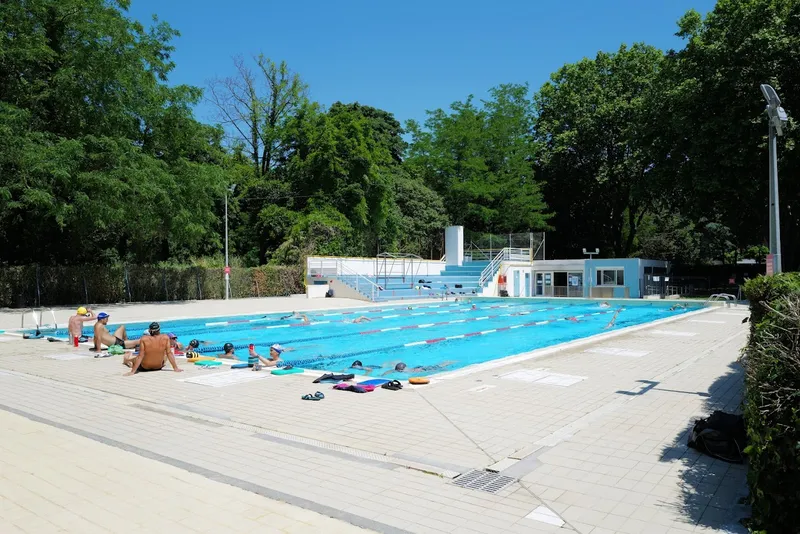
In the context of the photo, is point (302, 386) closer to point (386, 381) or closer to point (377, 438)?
point (386, 381)

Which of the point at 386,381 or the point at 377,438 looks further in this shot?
the point at 386,381

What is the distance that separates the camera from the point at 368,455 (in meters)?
5.40

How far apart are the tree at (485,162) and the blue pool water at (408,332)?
60.5 feet

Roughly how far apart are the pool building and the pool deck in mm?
22345

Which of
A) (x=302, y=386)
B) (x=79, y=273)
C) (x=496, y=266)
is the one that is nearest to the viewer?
(x=302, y=386)

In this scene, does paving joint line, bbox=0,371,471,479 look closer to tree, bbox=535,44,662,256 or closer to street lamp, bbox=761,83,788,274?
street lamp, bbox=761,83,788,274

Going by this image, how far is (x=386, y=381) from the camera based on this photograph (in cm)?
895

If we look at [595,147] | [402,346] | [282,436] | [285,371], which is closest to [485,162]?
[595,147]

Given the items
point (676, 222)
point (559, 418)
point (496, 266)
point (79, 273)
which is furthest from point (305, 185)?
point (559, 418)

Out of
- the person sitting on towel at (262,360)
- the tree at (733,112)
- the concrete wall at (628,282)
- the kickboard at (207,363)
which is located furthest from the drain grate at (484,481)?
the concrete wall at (628,282)

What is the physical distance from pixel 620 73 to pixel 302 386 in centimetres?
4306

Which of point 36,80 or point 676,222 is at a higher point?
point 36,80

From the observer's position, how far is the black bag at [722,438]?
5.07 m

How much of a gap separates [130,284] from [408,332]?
53.8 feet
